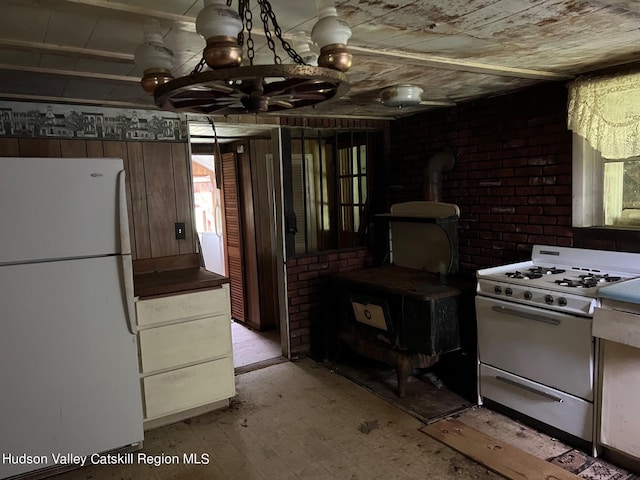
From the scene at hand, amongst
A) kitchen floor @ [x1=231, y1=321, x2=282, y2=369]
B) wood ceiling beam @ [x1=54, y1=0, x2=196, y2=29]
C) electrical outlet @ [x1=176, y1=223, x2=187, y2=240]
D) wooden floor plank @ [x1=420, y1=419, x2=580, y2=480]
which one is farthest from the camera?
kitchen floor @ [x1=231, y1=321, x2=282, y2=369]

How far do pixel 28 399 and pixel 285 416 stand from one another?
4.70 feet

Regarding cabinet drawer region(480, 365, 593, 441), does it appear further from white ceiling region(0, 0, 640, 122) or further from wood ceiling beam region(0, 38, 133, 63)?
wood ceiling beam region(0, 38, 133, 63)

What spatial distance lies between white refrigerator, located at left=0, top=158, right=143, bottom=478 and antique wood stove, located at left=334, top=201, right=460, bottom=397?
1.56 metres

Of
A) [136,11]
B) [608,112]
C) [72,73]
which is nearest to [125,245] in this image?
[72,73]

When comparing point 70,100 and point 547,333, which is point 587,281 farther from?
point 70,100

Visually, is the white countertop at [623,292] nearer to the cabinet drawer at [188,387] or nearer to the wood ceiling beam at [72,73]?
the cabinet drawer at [188,387]

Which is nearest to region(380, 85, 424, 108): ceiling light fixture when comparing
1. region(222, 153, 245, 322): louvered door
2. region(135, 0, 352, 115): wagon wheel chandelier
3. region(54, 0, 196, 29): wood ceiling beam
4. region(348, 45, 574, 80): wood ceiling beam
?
region(348, 45, 574, 80): wood ceiling beam

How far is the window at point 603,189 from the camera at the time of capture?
2.77 m

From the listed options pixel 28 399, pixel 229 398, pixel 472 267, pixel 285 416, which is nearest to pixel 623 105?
pixel 472 267

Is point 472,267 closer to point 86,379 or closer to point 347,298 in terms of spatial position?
point 347,298

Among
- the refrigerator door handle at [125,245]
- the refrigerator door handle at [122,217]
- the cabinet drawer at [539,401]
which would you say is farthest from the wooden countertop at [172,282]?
the cabinet drawer at [539,401]

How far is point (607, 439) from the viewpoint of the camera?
231 centimetres

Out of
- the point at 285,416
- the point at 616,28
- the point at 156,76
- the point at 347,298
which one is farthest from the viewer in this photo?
the point at 347,298

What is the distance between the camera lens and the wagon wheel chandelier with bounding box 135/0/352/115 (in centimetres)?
105
